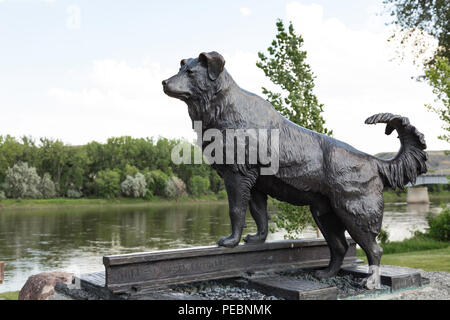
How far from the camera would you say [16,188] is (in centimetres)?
4803

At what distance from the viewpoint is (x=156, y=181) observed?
5784cm

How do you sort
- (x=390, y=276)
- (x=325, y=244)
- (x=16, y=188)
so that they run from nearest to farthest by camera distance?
(x=390, y=276), (x=325, y=244), (x=16, y=188)

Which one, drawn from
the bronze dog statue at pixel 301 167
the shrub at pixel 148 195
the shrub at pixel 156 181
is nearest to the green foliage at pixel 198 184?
the shrub at pixel 156 181

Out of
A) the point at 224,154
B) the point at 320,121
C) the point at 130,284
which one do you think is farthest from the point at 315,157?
the point at 320,121

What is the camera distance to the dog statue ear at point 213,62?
4.16 meters

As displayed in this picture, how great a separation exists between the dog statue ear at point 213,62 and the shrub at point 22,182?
49.0m

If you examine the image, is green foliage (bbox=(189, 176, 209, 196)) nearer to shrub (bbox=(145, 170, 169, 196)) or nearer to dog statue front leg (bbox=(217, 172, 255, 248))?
shrub (bbox=(145, 170, 169, 196))

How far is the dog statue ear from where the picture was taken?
4164 mm

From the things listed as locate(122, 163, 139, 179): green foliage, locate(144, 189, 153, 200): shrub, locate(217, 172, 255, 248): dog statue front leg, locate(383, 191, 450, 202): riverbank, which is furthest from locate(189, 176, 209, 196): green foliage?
locate(217, 172, 255, 248): dog statue front leg

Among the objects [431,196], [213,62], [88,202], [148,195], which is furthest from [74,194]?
[213,62]

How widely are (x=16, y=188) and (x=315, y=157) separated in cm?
4985

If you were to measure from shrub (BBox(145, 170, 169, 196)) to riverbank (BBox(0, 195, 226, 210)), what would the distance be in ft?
4.27

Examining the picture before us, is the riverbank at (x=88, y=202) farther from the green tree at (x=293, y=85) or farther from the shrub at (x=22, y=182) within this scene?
the green tree at (x=293, y=85)
